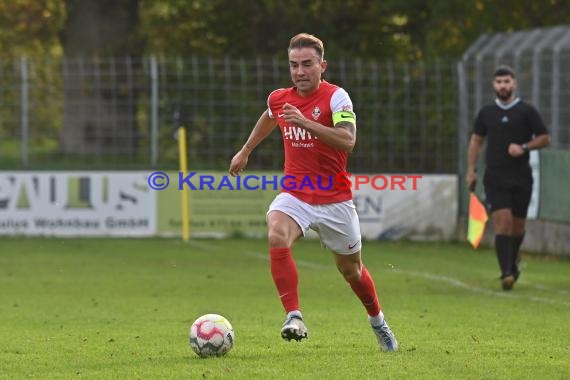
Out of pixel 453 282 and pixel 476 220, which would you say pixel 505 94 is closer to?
pixel 453 282

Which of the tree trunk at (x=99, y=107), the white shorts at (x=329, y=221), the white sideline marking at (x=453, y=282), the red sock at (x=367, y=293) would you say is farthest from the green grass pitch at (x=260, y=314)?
the tree trunk at (x=99, y=107)

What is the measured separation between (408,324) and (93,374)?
3540 mm

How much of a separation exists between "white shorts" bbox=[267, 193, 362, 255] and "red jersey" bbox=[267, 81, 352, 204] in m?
0.05

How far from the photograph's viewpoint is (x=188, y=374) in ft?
26.5

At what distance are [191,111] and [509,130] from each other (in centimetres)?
940

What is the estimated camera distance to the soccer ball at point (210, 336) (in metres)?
8.78

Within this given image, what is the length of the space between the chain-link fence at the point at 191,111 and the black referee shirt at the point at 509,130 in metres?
8.40

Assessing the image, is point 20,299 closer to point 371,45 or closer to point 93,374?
point 93,374

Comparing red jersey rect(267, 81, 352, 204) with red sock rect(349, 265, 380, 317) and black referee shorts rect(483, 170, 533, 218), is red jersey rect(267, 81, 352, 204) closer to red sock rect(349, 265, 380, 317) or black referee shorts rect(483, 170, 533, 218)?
red sock rect(349, 265, 380, 317)

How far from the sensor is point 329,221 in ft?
30.1

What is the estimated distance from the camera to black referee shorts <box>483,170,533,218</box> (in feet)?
47.1

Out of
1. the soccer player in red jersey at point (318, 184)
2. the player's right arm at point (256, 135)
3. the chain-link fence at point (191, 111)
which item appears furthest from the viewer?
the chain-link fence at point (191, 111)

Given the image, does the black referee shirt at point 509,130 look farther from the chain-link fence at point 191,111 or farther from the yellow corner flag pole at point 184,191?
the chain-link fence at point 191,111

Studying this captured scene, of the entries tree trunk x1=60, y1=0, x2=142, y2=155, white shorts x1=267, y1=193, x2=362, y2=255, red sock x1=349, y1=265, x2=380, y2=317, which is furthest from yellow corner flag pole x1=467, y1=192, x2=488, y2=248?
white shorts x1=267, y1=193, x2=362, y2=255
